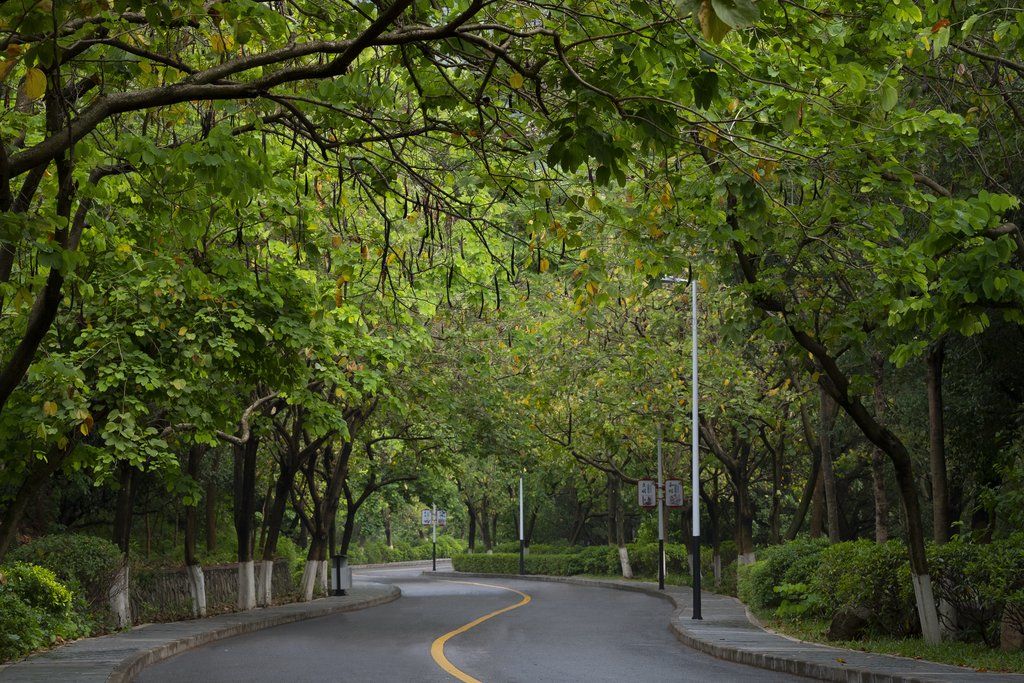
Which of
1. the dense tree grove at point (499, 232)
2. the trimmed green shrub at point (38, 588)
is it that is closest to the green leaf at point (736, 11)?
the dense tree grove at point (499, 232)

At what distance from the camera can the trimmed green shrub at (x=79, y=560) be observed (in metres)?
18.4

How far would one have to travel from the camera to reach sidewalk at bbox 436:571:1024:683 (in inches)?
440

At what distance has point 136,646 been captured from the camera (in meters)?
16.2

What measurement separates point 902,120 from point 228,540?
102 feet

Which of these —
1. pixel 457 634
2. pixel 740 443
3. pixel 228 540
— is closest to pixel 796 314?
pixel 457 634

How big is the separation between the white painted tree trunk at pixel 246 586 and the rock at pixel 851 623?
14732 mm

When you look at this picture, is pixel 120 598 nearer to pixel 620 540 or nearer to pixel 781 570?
pixel 781 570

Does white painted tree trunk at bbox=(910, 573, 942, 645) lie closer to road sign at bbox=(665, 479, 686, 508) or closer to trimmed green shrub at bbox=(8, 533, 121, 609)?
trimmed green shrub at bbox=(8, 533, 121, 609)

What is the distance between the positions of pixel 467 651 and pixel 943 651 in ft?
22.3

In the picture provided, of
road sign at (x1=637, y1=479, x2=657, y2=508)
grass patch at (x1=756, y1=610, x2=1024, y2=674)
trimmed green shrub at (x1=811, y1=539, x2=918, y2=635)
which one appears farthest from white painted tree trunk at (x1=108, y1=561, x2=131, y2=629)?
road sign at (x1=637, y1=479, x2=657, y2=508)

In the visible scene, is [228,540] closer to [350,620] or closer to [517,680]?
[350,620]

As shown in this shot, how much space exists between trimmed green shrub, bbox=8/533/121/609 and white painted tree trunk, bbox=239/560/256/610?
6.22 metres

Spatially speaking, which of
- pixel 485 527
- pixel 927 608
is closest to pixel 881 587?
pixel 927 608

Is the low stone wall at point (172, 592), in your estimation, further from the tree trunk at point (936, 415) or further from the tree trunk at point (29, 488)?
the tree trunk at point (936, 415)
